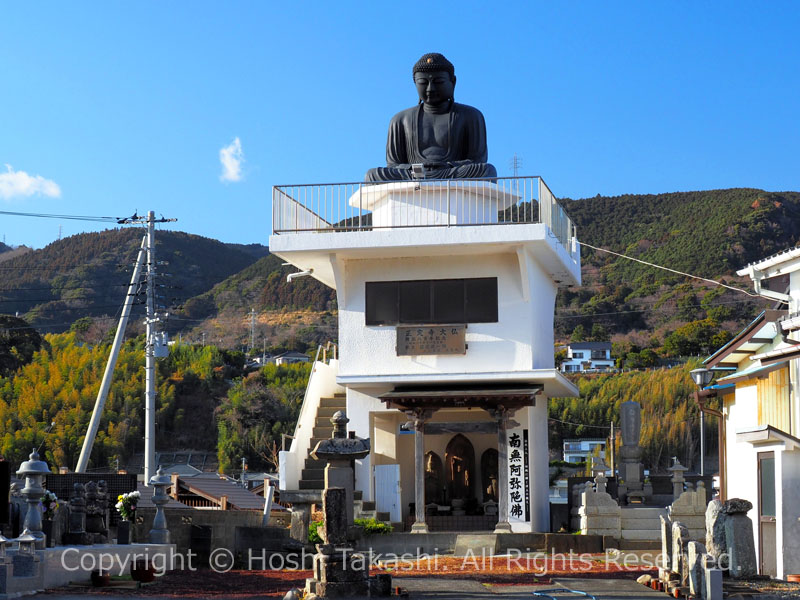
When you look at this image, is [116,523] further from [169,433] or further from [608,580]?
[169,433]

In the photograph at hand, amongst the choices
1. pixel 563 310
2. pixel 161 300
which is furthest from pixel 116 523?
pixel 563 310

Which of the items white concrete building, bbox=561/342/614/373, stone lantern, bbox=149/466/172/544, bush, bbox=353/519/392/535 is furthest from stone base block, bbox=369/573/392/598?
white concrete building, bbox=561/342/614/373

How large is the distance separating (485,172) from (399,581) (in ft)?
37.2

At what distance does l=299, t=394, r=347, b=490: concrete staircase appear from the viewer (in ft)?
85.0

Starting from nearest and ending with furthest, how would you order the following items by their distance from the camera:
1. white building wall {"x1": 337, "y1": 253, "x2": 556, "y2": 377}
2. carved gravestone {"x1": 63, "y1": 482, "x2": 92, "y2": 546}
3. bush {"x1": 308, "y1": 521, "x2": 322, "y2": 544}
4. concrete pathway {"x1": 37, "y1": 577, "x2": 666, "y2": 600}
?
concrete pathway {"x1": 37, "y1": 577, "x2": 666, "y2": 600}, carved gravestone {"x1": 63, "y1": 482, "x2": 92, "y2": 546}, bush {"x1": 308, "y1": 521, "x2": 322, "y2": 544}, white building wall {"x1": 337, "y1": 253, "x2": 556, "y2": 377}

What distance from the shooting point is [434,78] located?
2667 centimetres

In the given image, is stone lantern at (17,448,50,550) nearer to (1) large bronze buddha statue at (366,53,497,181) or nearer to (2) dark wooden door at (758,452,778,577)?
(2) dark wooden door at (758,452,778,577)

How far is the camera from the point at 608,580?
16.6 m

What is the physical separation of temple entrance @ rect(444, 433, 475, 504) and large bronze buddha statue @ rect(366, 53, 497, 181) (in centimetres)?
668

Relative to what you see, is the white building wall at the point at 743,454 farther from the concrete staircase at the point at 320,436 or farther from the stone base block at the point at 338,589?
the concrete staircase at the point at 320,436

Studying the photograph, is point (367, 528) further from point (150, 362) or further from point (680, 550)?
point (150, 362)

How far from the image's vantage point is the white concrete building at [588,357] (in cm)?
7719

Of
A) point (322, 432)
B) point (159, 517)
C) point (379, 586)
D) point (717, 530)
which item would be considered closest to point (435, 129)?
point (322, 432)

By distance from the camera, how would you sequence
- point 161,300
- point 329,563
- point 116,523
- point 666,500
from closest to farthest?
point 329,563 → point 116,523 → point 666,500 → point 161,300
